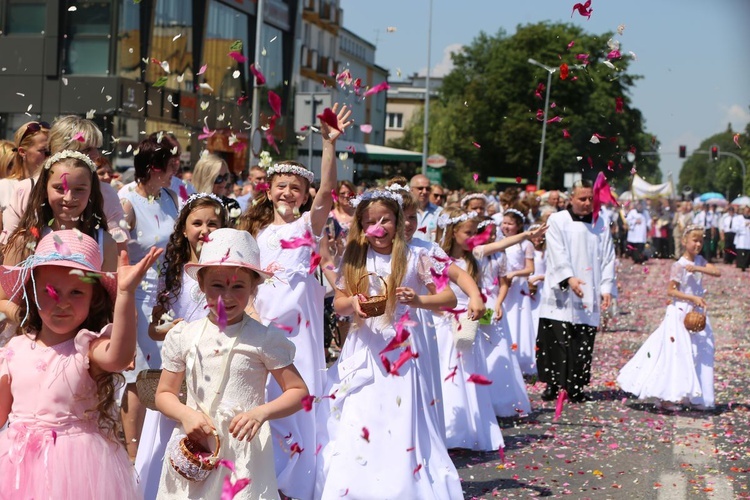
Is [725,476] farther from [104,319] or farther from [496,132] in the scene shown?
[496,132]

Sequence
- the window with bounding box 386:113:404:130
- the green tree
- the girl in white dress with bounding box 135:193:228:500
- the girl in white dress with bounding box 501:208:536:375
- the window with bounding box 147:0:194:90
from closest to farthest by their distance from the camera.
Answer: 1. the girl in white dress with bounding box 135:193:228:500
2. the girl in white dress with bounding box 501:208:536:375
3. the window with bounding box 147:0:194:90
4. the green tree
5. the window with bounding box 386:113:404:130

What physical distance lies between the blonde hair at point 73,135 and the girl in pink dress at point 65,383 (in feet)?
6.99

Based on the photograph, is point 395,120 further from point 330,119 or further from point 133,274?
point 133,274

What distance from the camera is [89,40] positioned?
31.4 meters

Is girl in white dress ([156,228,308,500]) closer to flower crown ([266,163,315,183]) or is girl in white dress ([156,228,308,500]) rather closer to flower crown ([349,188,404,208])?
Answer: flower crown ([349,188,404,208])

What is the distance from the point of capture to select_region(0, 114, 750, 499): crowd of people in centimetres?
444

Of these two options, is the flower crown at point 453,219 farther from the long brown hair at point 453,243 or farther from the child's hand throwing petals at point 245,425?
the child's hand throwing petals at point 245,425

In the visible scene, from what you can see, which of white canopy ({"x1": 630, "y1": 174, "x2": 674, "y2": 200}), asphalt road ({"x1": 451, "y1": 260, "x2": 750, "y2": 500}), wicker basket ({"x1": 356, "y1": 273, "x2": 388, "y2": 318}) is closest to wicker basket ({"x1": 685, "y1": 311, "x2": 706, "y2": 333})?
asphalt road ({"x1": 451, "y1": 260, "x2": 750, "y2": 500})

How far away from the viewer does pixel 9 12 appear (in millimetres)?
31469

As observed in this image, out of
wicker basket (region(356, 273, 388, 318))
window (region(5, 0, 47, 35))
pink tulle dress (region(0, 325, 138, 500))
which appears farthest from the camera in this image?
window (region(5, 0, 47, 35))

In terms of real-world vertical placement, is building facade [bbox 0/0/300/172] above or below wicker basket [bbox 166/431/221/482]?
above

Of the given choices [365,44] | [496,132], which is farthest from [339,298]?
[365,44]

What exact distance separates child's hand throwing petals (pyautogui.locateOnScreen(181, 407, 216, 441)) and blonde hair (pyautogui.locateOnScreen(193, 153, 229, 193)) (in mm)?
4714

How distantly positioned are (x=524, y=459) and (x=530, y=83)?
5622 cm
